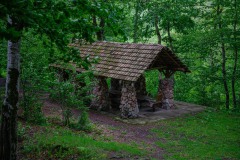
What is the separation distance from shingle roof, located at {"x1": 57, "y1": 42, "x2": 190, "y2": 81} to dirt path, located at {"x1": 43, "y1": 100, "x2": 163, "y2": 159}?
2157mm

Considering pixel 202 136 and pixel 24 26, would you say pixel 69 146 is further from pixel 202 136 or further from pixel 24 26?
pixel 202 136

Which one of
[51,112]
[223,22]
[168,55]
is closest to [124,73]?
[168,55]

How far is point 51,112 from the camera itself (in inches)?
574

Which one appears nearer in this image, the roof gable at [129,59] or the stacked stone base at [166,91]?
the roof gable at [129,59]

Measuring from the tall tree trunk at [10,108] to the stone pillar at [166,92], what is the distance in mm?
11767

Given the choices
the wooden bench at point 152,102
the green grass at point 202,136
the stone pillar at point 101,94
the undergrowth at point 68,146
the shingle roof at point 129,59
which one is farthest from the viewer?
the wooden bench at point 152,102

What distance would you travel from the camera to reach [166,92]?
17.2m

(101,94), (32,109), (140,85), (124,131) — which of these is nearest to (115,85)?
(140,85)

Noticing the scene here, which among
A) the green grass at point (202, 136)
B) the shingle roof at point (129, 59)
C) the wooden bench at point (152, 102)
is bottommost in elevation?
the green grass at point (202, 136)

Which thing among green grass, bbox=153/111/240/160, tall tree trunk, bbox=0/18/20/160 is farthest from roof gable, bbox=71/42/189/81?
tall tree trunk, bbox=0/18/20/160

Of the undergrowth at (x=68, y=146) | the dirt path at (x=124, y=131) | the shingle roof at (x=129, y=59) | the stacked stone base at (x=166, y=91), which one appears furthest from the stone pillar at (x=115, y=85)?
the undergrowth at (x=68, y=146)

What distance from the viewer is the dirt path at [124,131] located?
1074 cm

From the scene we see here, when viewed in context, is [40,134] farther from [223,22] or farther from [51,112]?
[223,22]

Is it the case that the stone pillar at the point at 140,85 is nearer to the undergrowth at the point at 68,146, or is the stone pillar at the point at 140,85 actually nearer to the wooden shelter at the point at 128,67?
the wooden shelter at the point at 128,67
